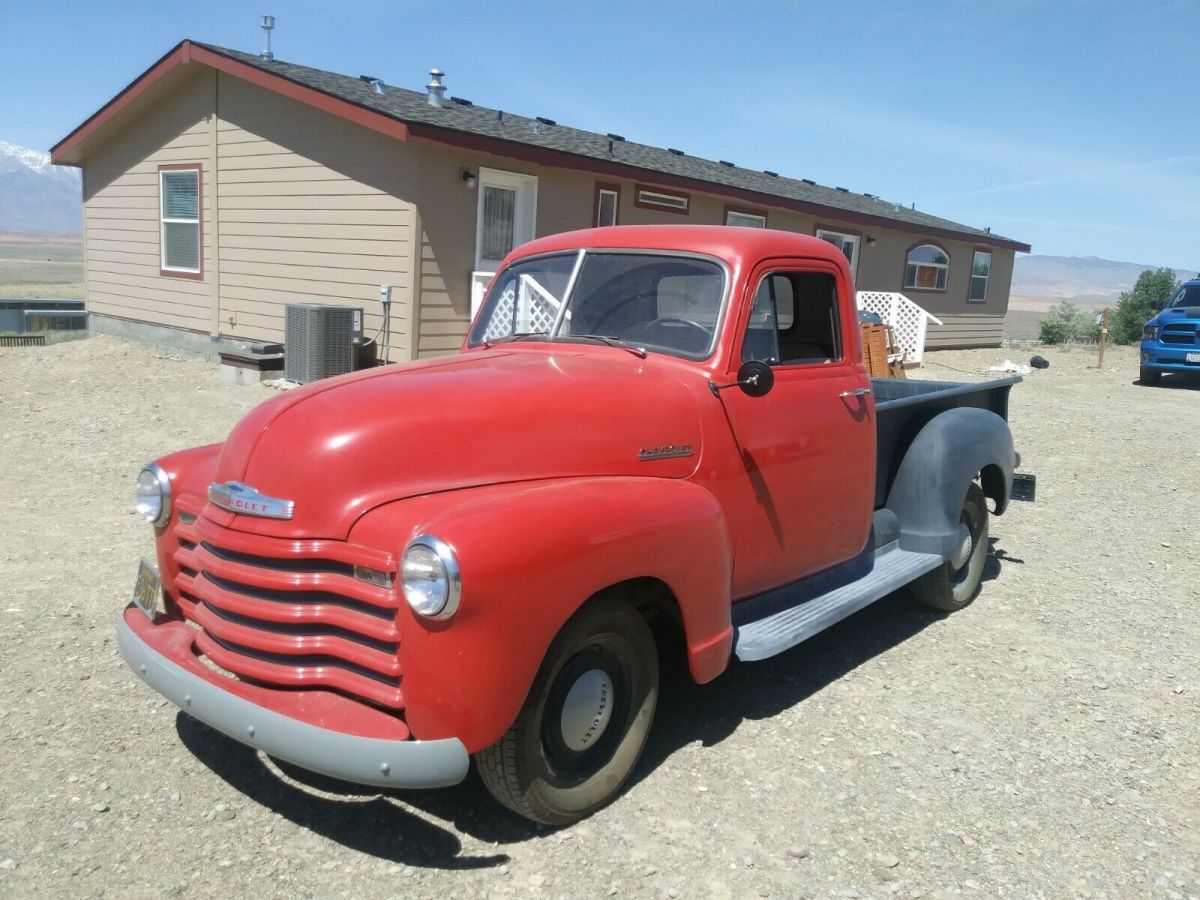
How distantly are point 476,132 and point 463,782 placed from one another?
8467 millimetres

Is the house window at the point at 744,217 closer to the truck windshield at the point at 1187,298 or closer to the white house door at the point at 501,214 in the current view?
the white house door at the point at 501,214

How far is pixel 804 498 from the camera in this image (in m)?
4.10

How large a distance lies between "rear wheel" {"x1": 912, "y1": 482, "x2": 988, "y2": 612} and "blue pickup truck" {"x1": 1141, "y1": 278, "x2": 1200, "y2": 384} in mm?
13093

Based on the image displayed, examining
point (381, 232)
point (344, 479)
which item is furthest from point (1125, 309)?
point (344, 479)

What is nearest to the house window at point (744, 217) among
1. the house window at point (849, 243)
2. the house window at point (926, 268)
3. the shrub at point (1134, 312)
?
the house window at point (849, 243)

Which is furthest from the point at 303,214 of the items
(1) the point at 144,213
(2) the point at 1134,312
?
(2) the point at 1134,312

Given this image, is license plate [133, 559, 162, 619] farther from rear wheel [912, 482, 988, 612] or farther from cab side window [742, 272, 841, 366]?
rear wheel [912, 482, 988, 612]

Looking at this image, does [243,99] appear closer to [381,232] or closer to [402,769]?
[381,232]

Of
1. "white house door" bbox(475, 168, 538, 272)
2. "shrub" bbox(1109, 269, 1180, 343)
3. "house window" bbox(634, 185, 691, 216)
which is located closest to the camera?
"white house door" bbox(475, 168, 538, 272)

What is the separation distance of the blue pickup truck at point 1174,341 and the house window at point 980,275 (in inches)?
229

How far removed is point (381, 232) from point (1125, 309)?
2656 centimetres

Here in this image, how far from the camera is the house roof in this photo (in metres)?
10.3

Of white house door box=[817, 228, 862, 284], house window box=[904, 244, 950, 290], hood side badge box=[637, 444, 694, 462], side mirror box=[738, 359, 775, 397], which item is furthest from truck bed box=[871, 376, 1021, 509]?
house window box=[904, 244, 950, 290]

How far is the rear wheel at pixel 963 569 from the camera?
5246mm
